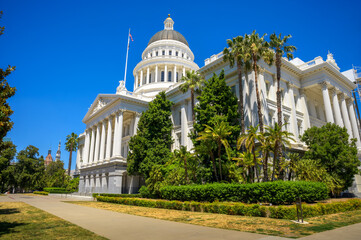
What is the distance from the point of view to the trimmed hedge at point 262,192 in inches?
688

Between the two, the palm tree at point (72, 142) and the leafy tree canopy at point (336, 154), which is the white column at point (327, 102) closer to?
the leafy tree canopy at point (336, 154)

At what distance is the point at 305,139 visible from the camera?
28.0 m

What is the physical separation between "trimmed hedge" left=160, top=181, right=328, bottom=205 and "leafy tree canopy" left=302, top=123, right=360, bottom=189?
5.76m

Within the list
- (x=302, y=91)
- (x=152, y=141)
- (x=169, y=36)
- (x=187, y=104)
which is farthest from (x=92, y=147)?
(x=302, y=91)

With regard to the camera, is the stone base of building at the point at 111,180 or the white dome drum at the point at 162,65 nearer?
the stone base of building at the point at 111,180

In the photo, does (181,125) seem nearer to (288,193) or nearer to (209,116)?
(209,116)

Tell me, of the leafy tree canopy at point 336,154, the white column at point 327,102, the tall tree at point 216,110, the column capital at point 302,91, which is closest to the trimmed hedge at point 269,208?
the leafy tree canopy at point 336,154

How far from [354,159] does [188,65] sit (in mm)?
46730

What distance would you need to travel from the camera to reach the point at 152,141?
37.3m

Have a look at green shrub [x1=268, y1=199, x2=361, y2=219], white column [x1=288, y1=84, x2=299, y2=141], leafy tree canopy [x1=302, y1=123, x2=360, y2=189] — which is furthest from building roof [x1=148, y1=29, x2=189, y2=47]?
green shrub [x1=268, y1=199, x2=361, y2=219]

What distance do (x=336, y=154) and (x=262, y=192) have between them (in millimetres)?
12175

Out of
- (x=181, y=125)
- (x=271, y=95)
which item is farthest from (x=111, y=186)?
(x=271, y=95)

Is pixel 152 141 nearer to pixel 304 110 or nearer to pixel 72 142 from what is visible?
pixel 304 110

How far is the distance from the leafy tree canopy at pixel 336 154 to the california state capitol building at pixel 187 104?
169 inches
